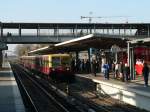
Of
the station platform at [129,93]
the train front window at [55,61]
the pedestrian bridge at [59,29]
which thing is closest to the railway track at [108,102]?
the station platform at [129,93]

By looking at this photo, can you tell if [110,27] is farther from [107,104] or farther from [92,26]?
[107,104]

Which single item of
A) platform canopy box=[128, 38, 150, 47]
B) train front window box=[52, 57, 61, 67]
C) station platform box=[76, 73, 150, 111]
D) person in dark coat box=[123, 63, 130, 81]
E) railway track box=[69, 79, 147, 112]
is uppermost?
platform canopy box=[128, 38, 150, 47]

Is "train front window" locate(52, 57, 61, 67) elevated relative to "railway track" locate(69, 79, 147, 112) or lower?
elevated

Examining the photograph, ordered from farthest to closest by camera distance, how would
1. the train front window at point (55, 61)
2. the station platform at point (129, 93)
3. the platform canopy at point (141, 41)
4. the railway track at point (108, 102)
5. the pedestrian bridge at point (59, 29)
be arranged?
the pedestrian bridge at point (59, 29) → the train front window at point (55, 61) → the platform canopy at point (141, 41) → the railway track at point (108, 102) → the station platform at point (129, 93)

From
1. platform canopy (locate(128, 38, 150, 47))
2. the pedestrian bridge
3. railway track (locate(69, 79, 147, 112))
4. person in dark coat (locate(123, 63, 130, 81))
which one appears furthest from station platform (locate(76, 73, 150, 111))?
the pedestrian bridge

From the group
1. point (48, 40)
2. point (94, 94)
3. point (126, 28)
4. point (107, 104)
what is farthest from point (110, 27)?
point (107, 104)

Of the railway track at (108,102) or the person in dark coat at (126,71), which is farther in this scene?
the person in dark coat at (126,71)

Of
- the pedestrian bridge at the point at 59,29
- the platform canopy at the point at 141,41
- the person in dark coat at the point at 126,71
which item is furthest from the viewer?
the pedestrian bridge at the point at 59,29

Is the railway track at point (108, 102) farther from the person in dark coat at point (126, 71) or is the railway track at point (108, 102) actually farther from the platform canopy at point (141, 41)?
the platform canopy at point (141, 41)

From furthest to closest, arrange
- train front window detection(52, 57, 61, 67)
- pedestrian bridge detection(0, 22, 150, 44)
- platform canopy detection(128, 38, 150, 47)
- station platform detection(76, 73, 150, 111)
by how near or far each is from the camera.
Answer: pedestrian bridge detection(0, 22, 150, 44) < train front window detection(52, 57, 61, 67) < platform canopy detection(128, 38, 150, 47) < station platform detection(76, 73, 150, 111)

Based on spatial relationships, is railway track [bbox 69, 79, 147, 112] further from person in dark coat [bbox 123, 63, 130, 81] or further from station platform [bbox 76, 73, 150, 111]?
person in dark coat [bbox 123, 63, 130, 81]

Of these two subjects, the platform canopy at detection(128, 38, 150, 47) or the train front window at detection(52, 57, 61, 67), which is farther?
the train front window at detection(52, 57, 61, 67)

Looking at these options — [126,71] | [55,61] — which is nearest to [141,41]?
[126,71]

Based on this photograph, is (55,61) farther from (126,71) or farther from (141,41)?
(141,41)
